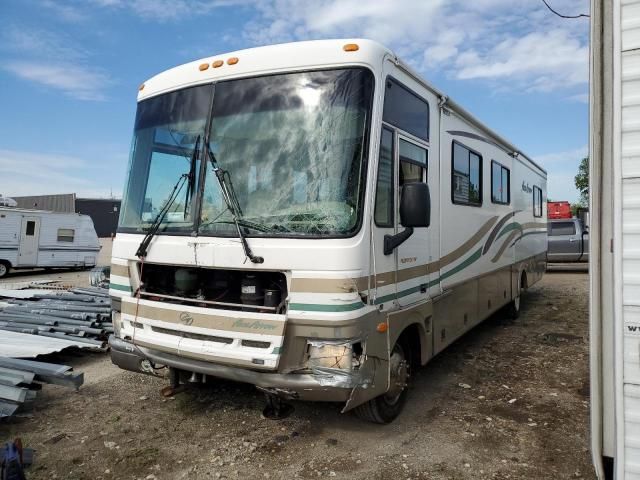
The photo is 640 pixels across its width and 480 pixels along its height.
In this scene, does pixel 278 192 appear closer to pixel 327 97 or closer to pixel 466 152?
pixel 327 97

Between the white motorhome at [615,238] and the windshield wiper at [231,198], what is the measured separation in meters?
2.12

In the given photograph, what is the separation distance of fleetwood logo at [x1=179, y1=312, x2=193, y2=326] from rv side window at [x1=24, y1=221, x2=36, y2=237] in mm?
15775

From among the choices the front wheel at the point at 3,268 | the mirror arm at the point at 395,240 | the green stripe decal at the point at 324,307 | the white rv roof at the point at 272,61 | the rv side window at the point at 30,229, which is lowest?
the front wheel at the point at 3,268

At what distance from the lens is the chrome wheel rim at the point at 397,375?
3.99 meters

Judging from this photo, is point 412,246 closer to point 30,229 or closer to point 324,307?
point 324,307

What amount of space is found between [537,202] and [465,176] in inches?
214

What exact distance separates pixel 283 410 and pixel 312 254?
1.53 meters

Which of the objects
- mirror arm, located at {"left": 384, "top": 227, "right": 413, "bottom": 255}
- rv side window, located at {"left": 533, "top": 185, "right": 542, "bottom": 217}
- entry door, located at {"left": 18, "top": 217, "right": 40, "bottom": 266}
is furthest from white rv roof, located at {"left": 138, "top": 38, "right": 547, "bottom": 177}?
entry door, located at {"left": 18, "top": 217, "right": 40, "bottom": 266}

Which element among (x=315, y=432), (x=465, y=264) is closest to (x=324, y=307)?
(x=315, y=432)

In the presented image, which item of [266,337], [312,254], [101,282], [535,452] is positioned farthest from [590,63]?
[101,282]

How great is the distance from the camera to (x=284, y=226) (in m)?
3.48

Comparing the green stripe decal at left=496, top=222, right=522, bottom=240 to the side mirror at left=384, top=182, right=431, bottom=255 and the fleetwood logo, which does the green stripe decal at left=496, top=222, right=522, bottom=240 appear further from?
the fleetwood logo

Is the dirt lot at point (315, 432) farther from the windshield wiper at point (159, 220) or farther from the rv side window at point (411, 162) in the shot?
the rv side window at point (411, 162)

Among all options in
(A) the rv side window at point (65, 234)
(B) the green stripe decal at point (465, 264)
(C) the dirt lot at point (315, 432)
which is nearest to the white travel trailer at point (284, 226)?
(C) the dirt lot at point (315, 432)
